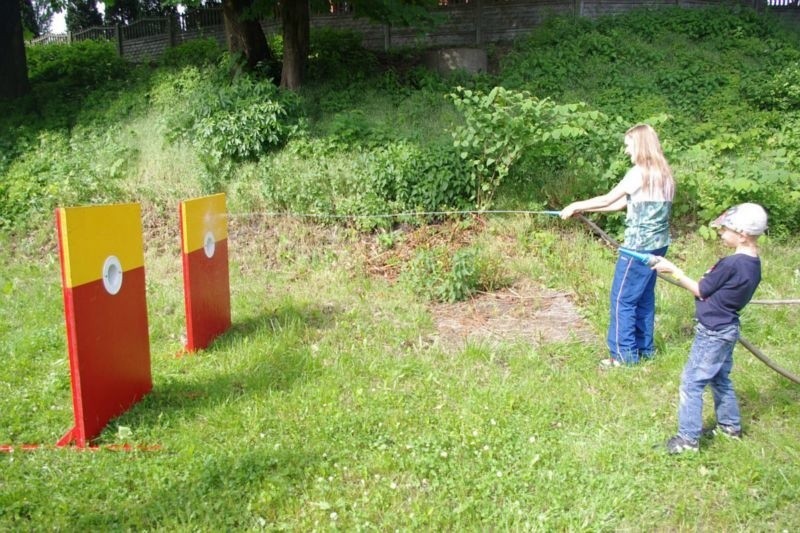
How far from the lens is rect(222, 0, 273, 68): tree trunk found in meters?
11.0

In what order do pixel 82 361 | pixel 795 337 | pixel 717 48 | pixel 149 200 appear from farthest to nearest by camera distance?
1. pixel 717 48
2. pixel 149 200
3. pixel 795 337
4. pixel 82 361

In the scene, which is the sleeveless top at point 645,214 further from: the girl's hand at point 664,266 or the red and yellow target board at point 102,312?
the red and yellow target board at point 102,312

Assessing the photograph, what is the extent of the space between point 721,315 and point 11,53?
13.0m

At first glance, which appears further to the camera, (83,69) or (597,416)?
(83,69)

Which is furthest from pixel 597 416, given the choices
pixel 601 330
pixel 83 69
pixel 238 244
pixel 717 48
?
pixel 83 69

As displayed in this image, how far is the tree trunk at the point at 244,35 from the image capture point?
36.0 feet

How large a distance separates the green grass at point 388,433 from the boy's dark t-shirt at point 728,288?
30.4 inches

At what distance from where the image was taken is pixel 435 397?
4.41m

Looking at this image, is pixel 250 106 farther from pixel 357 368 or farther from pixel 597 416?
pixel 597 416

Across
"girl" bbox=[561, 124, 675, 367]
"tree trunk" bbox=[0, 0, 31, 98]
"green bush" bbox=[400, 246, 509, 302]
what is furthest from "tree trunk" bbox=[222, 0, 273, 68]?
"girl" bbox=[561, 124, 675, 367]

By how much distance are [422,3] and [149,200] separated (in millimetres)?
5675

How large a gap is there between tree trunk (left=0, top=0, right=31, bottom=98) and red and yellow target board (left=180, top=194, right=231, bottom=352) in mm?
8774

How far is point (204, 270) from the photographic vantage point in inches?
209

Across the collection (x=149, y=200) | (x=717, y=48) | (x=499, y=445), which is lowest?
(x=499, y=445)
